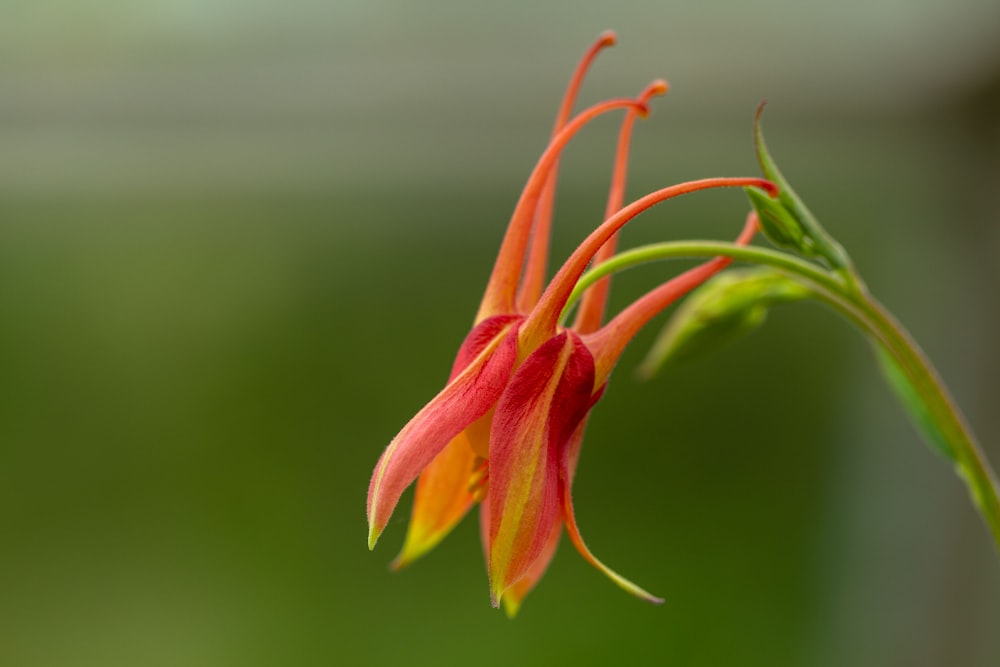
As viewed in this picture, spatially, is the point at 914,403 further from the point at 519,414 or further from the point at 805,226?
the point at 519,414

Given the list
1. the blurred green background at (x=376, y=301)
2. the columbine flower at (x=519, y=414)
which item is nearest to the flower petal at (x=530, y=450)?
the columbine flower at (x=519, y=414)

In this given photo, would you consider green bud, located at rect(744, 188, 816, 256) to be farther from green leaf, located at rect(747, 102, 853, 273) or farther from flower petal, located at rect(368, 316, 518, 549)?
flower petal, located at rect(368, 316, 518, 549)

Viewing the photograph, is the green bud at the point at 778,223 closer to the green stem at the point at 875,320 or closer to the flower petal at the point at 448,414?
the green stem at the point at 875,320

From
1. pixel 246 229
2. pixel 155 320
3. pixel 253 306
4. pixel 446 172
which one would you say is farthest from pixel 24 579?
pixel 446 172

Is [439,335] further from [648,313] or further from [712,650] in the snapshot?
[648,313]

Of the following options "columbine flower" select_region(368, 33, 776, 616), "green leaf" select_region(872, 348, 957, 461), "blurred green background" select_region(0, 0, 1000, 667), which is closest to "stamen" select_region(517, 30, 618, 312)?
"columbine flower" select_region(368, 33, 776, 616)

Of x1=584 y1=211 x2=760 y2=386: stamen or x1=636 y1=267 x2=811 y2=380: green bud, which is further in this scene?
x1=636 y1=267 x2=811 y2=380: green bud

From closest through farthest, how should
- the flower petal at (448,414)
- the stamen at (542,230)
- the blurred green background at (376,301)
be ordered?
1. the flower petal at (448,414)
2. the stamen at (542,230)
3. the blurred green background at (376,301)

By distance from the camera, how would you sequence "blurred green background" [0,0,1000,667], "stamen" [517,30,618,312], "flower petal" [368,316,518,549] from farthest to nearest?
"blurred green background" [0,0,1000,667]
"stamen" [517,30,618,312]
"flower petal" [368,316,518,549]
